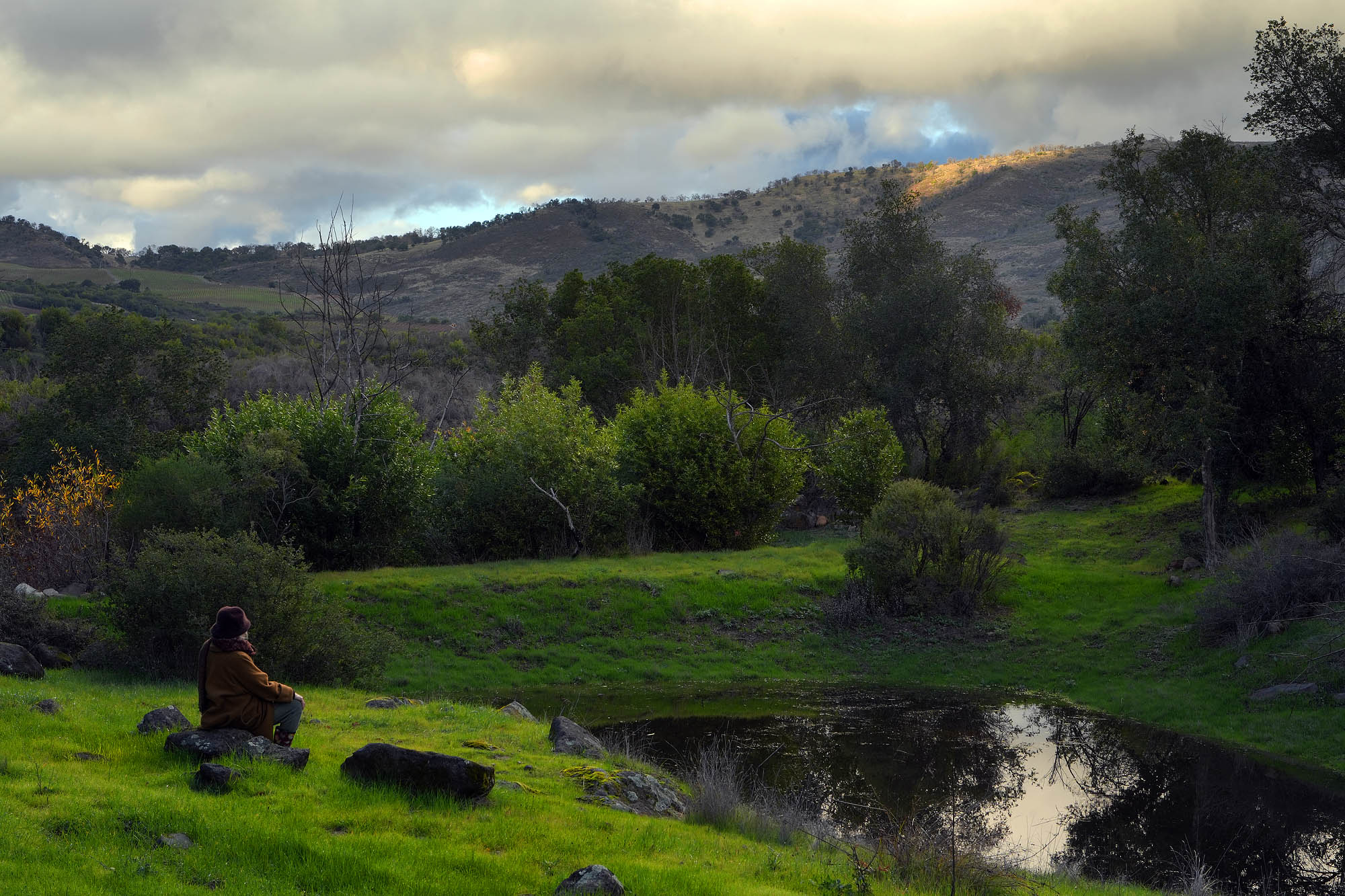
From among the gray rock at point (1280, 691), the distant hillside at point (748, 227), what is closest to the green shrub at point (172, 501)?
the gray rock at point (1280, 691)

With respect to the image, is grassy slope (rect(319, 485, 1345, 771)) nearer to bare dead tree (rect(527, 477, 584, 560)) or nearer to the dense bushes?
the dense bushes

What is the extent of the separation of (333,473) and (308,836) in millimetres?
19603

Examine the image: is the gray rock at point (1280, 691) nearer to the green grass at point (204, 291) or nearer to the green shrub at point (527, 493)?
the green shrub at point (527, 493)

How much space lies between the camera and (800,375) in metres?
52.4

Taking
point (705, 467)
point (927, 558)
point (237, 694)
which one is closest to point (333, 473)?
point (705, 467)

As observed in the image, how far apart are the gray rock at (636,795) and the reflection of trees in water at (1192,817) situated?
5.80 metres

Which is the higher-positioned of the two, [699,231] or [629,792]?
[699,231]

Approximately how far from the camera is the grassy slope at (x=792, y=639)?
770 inches

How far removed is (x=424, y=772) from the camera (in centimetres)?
894

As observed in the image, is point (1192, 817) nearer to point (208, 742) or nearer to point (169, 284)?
point (208, 742)

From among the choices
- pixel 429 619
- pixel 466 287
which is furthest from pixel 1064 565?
pixel 466 287

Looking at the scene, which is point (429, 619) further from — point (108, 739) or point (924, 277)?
point (924, 277)

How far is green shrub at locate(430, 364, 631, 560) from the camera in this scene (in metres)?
29.2

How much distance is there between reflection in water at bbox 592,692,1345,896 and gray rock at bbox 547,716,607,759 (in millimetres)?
3065
